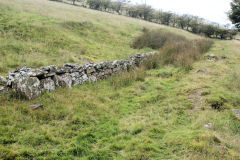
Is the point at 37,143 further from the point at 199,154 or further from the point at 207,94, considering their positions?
the point at 207,94

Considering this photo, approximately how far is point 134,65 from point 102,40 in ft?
32.0

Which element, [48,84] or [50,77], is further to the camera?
[50,77]

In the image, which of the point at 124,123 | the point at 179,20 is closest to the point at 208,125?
the point at 124,123

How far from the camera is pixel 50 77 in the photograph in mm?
7414

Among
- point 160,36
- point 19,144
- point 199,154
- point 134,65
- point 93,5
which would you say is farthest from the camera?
point 93,5

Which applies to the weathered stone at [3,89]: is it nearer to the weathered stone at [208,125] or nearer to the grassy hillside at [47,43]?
the grassy hillside at [47,43]

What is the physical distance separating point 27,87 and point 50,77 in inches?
54.3

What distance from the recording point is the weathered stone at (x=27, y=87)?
6031 millimetres

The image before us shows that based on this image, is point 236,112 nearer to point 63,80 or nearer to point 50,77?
point 63,80

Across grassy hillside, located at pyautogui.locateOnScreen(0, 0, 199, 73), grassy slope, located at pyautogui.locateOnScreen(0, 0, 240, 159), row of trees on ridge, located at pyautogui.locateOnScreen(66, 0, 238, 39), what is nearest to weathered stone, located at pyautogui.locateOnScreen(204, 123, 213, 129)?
grassy slope, located at pyautogui.locateOnScreen(0, 0, 240, 159)

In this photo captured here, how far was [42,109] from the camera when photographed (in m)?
5.66

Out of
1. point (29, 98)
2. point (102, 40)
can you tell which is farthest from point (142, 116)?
point (102, 40)

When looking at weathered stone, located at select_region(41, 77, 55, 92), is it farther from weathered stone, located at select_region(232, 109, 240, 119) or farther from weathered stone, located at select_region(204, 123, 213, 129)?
weathered stone, located at select_region(232, 109, 240, 119)

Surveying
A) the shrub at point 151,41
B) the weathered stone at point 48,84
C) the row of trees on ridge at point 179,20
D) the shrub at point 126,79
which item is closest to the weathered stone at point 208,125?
the shrub at point 126,79
